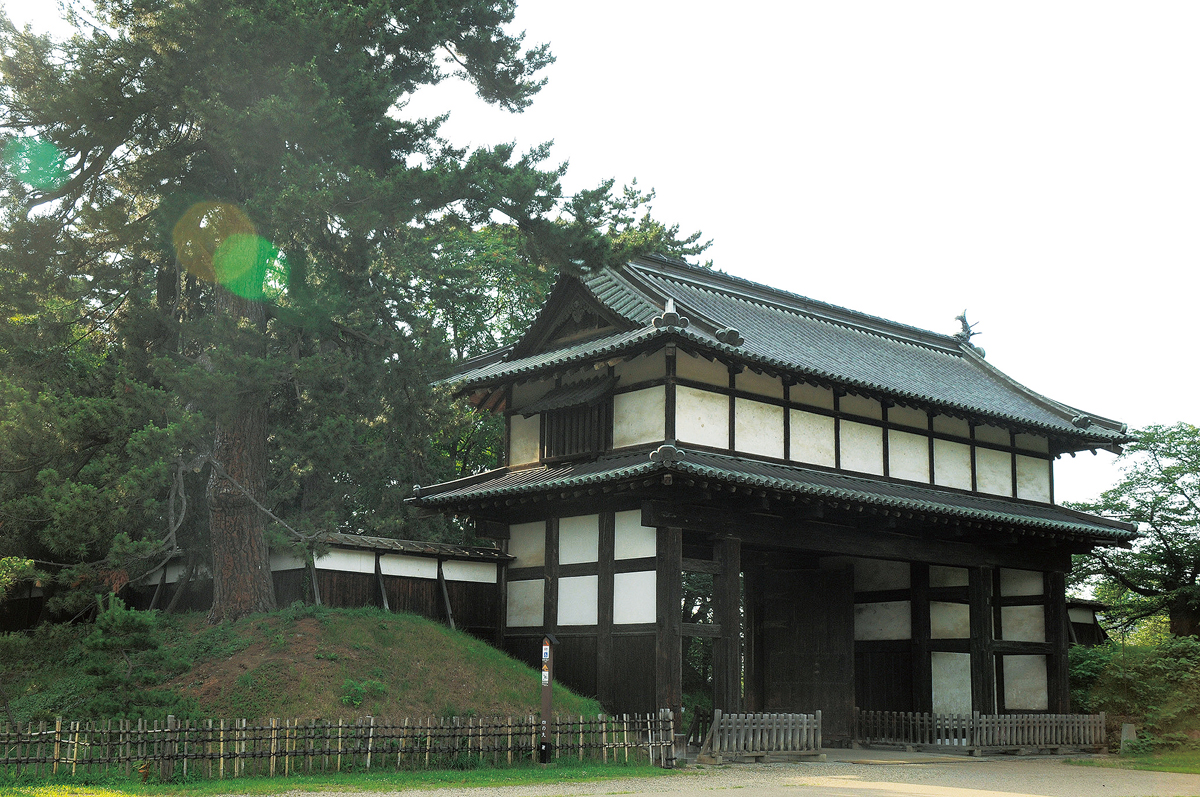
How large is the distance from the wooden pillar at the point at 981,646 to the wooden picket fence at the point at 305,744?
9.44m

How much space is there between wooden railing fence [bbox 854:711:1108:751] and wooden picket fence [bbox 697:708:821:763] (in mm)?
4403

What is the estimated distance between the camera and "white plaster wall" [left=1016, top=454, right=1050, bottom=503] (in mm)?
25969

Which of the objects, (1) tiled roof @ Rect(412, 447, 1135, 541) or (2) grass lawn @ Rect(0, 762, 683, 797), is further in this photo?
(1) tiled roof @ Rect(412, 447, 1135, 541)

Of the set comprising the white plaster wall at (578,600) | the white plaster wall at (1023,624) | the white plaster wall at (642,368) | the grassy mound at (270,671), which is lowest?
the grassy mound at (270,671)

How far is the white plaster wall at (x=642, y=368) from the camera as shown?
2011 cm

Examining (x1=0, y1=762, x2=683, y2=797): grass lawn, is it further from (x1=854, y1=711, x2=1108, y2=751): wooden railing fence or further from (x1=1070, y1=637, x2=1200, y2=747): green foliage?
(x1=1070, y1=637, x2=1200, y2=747): green foliage

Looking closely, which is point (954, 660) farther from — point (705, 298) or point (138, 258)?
point (138, 258)

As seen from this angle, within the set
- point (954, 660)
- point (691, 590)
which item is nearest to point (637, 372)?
point (954, 660)

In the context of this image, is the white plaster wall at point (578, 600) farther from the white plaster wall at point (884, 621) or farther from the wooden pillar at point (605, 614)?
the white plaster wall at point (884, 621)

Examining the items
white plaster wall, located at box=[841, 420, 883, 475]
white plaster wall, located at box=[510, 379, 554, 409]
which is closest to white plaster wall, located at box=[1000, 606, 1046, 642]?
white plaster wall, located at box=[841, 420, 883, 475]

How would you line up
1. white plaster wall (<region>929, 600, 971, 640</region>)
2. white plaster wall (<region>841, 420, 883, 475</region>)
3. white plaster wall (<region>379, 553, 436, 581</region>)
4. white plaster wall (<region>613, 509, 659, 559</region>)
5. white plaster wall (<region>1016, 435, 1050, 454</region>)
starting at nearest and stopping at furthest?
1. white plaster wall (<region>613, 509, 659, 559</region>)
2. white plaster wall (<region>379, 553, 436, 581</region>)
3. white plaster wall (<region>841, 420, 883, 475</region>)
4. white plaster wall (<region>929, 600, 971, 640</region>)
5. white plaster wall (<region>1016, 435, 1050, 454</region>)

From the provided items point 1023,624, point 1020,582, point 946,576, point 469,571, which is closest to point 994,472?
point 946,576

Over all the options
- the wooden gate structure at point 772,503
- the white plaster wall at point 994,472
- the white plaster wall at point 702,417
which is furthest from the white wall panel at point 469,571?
the white plaster wall at point 994,472

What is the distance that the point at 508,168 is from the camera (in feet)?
67.7
